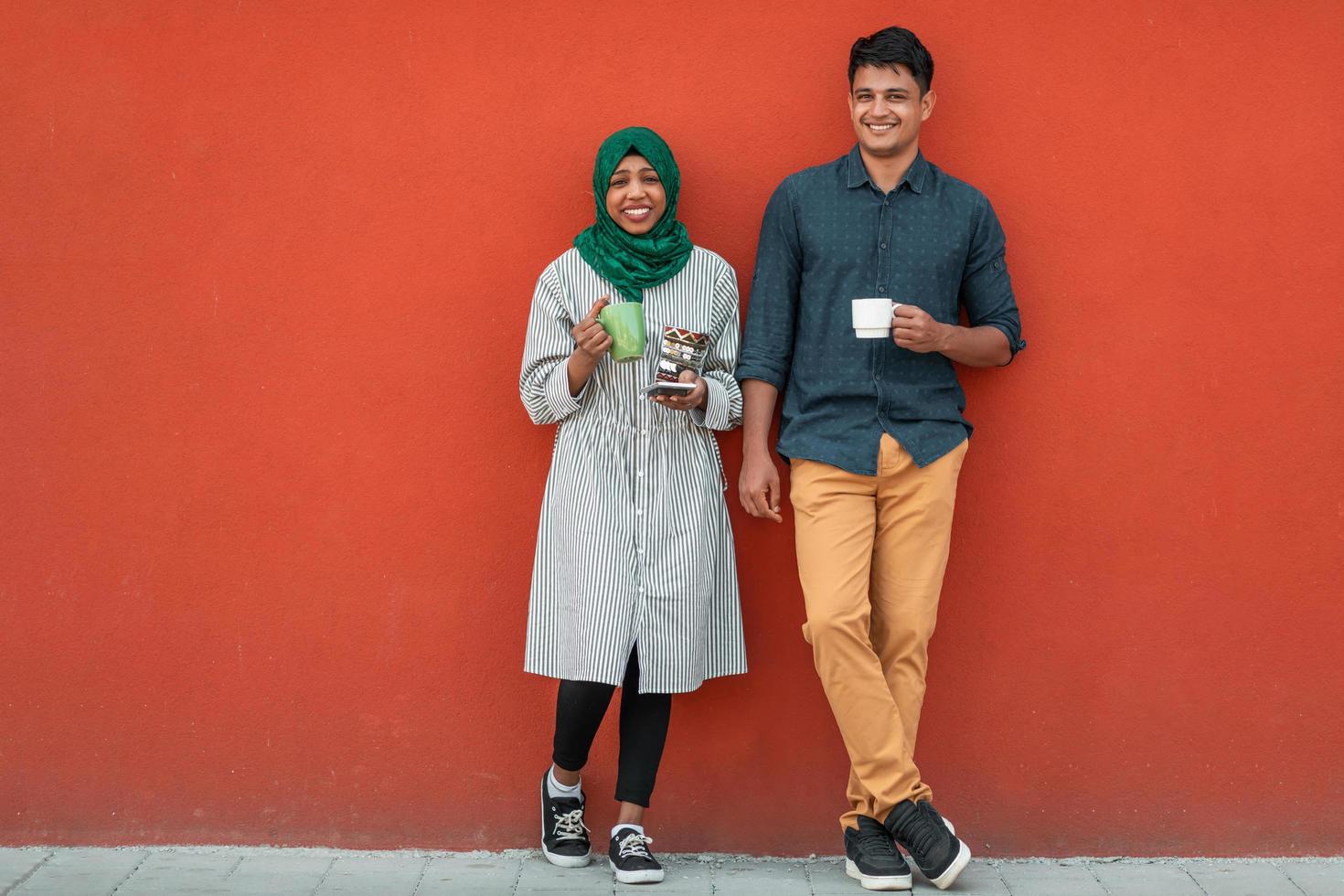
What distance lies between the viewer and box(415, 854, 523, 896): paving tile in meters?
3.56

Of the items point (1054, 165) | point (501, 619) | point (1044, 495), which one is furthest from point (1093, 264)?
point (501, 619)

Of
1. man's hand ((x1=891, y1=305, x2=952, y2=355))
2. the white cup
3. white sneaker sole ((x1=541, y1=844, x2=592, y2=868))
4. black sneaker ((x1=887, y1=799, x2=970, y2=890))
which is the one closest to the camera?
the white cup

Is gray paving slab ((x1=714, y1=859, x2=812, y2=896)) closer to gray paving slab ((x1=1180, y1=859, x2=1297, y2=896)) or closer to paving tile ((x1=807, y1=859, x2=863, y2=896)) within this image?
paving tile ((x1=807, y1=859, x2=863, y2=896))

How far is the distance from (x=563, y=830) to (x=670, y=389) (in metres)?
1.29

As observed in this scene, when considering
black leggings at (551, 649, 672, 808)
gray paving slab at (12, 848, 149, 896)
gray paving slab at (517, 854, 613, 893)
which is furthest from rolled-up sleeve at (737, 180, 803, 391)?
gray paving slab at (12, 848, 149, 896)

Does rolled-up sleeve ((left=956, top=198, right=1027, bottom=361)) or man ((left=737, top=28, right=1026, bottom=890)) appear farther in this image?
rolled-up sleeve ((left=956, top=198, right=1027, bottom=361))

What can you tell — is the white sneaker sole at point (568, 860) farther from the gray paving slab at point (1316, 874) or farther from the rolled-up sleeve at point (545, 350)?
the gray paving slab at point (1316, 874)

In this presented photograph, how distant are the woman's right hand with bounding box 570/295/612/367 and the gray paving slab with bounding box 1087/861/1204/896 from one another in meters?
1.95

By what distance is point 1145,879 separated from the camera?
365 centimetres

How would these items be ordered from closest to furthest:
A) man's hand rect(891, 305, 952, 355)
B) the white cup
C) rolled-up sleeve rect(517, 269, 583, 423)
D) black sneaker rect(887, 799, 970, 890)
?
the white cup, man's hand rect(891, 305, 952, 355), black sneaker rect(887, 799, 970, 890), rolled-up sleeve rect(517, 269, 583, 423)

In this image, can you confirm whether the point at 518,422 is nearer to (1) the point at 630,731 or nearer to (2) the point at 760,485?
(2) the point at 760,485

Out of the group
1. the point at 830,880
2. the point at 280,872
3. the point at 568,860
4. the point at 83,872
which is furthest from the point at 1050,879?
the point at 83,872

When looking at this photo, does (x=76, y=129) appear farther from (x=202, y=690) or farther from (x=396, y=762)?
(x=396, y=762)

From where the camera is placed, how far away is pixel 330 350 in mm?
3791
